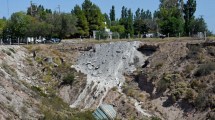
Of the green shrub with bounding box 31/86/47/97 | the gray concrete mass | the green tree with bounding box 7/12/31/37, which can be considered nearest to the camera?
the green shrub with bounding box 31/86/47/97

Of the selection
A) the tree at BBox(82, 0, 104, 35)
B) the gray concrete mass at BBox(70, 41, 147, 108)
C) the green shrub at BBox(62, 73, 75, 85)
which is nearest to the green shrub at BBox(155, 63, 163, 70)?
the gray concrete mass at BBox(70, 41, 147, 108)

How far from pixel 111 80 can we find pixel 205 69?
11.3 metres

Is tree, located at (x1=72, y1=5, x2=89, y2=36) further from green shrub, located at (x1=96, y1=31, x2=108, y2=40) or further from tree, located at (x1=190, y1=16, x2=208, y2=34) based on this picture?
tree, located at (x1=190, y1=16, x2=208, y2=34)

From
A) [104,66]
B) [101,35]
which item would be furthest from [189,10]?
[104,66]

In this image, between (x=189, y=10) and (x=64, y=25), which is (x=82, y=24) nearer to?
(x=64, y=25)

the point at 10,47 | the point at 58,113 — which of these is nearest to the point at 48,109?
the point at 58,113

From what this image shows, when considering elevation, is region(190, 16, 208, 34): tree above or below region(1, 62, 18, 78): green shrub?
above

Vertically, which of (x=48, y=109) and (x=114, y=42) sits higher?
(x=114, y=42)

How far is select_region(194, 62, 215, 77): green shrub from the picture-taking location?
191ft

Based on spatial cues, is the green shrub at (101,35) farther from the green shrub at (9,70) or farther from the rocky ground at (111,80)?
the green shrub at (9,70)

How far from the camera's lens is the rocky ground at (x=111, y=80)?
53.5 meters

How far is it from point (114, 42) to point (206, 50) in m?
14.1

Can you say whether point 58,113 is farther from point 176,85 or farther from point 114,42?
point 114,42

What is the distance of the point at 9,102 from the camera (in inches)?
1924
